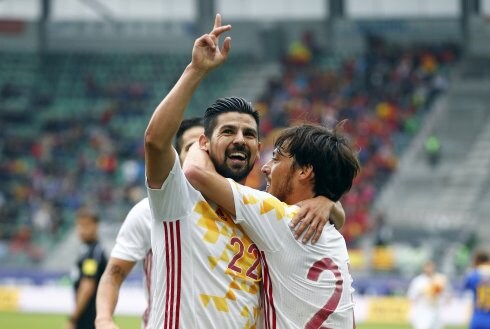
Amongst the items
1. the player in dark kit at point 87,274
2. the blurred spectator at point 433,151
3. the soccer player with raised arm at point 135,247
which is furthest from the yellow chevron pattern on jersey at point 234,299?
the blurred spectator at point 433,151

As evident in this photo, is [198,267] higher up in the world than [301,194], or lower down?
lower down

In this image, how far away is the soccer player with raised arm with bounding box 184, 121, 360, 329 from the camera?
502 cm

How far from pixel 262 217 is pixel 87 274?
5.40m

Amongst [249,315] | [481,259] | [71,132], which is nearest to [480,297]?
[481,259]

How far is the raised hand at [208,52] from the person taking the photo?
15.3ft

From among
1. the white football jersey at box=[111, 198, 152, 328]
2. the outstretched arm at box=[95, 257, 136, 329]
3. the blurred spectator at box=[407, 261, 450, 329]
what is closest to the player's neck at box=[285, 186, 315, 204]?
the outstretched arm at box=[95, 257, 136, 329]

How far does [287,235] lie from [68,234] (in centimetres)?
2469

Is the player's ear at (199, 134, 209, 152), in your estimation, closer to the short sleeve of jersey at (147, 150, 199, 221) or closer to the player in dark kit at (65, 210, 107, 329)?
the short sleeve of jersey at (147, 150, 199, 221)

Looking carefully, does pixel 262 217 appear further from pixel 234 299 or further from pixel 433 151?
pixel 433 151

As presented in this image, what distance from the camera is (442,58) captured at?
116 feet

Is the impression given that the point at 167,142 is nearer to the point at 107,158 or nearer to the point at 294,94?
the point at 107,158

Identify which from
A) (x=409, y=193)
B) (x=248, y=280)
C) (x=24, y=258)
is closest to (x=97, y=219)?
(x=248, y=280)

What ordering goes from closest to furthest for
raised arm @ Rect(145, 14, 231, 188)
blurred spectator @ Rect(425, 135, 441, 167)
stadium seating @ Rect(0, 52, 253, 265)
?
1. raised arm @ Rect(145, 14, 231, 188)
2. stadium seating @ Rect(0, 52, 253, 265)
3. blurred spectator @ Rect(425, 135, 441, 167)

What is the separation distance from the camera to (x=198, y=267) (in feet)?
16.5
